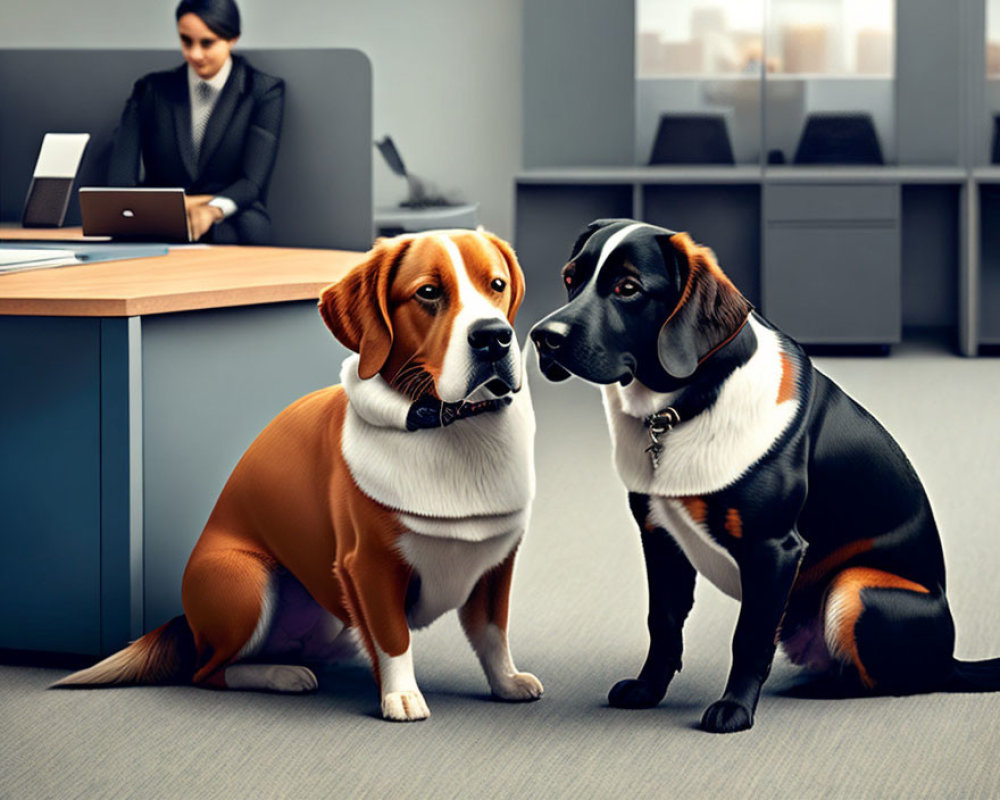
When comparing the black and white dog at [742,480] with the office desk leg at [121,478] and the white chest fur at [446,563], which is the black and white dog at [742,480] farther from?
the office desk leg at [121,478]

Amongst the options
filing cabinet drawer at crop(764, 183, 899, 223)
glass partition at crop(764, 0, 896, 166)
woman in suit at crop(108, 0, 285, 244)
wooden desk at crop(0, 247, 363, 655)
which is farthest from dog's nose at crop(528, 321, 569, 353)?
glass partition at crop(764, 0, 896, 166)

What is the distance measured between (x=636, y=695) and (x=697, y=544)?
0.87 ft

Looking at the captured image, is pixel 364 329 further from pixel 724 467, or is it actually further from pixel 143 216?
pixel 143 216

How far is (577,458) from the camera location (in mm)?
3641

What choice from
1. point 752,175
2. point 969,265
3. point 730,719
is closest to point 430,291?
point 730,719

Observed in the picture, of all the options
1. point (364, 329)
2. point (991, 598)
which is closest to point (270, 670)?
point (364, 329)

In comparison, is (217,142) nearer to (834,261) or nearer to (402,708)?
(402,708)

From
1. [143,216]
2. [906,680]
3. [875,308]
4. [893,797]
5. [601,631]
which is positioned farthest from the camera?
[875,308]

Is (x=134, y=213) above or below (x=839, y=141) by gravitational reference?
below

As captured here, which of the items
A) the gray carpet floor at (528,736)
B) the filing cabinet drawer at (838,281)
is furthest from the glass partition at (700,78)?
the gray carpet floor at (528,736)

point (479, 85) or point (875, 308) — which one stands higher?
point (479, 85)

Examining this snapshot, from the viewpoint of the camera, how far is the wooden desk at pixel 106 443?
184cm

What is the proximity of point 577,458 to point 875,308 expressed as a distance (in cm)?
252

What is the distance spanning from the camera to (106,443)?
6.06 feet
